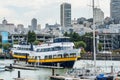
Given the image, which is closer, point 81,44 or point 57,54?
point 57,54

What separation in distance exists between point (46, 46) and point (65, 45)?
449 cm

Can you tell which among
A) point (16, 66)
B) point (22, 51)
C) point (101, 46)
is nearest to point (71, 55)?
point (16, 66)

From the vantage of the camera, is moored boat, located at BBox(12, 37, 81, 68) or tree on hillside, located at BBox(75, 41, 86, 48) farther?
tree on hillside, located at BBox(75, 41, 86, 48)

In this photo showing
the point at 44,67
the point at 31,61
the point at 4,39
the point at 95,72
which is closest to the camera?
the point at 95,72

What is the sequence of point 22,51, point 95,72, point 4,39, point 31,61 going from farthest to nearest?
point 4,39
point 22,51
point 31,61
point 95,72

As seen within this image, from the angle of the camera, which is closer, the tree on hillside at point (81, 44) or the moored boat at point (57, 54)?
the moored boat at point (57, 54)

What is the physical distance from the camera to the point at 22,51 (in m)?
121

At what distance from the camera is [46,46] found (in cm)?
10194

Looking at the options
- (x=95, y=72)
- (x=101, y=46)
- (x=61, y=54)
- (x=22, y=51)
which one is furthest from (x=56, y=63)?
(x=101, y=46)

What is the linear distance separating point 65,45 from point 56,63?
3.88m

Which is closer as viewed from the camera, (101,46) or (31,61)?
(31,61)

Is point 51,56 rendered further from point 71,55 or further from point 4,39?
point 4,39

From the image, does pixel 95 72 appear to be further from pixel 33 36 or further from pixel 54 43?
pixel 33 36

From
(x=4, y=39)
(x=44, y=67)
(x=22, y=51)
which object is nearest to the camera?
(x=44, y=67)
